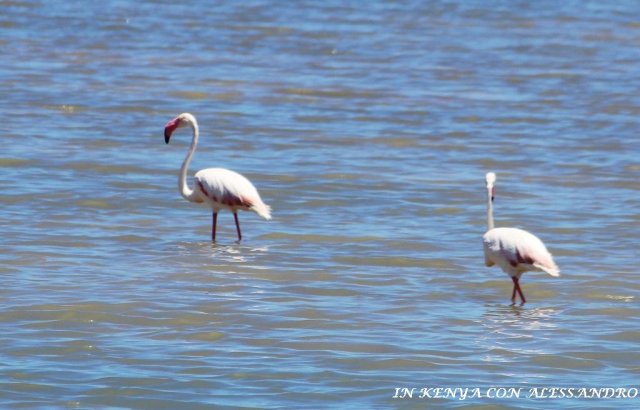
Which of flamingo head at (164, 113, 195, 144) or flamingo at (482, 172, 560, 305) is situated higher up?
flamingo head at (164, 113, 195, 144)

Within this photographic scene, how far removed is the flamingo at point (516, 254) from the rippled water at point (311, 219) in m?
0.29

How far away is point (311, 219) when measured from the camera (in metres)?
14.3

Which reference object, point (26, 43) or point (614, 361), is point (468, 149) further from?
point (26, 43)

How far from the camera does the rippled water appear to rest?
30.7ft

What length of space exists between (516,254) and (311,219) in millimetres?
3690

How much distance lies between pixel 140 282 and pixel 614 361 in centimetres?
362

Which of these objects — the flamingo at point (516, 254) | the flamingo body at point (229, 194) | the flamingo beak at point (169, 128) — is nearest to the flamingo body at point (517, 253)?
the flamingo at point (516, 254)

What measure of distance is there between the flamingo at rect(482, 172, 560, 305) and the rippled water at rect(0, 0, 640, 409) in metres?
0.29

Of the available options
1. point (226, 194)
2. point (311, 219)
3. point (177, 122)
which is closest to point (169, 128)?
point (177, 122)

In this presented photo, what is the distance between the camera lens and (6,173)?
15867 millimetres

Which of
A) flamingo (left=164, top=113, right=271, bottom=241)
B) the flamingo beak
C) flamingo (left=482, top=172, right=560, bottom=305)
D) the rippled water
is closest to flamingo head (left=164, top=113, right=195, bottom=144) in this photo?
the flamingo beak

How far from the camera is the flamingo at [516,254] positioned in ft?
35.8

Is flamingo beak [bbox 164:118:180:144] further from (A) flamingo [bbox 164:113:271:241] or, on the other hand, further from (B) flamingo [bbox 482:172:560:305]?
(B) flamingo [bbox 482:172:560:305]

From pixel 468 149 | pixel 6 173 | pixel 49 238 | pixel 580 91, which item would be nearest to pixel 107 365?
pixel 49 238
